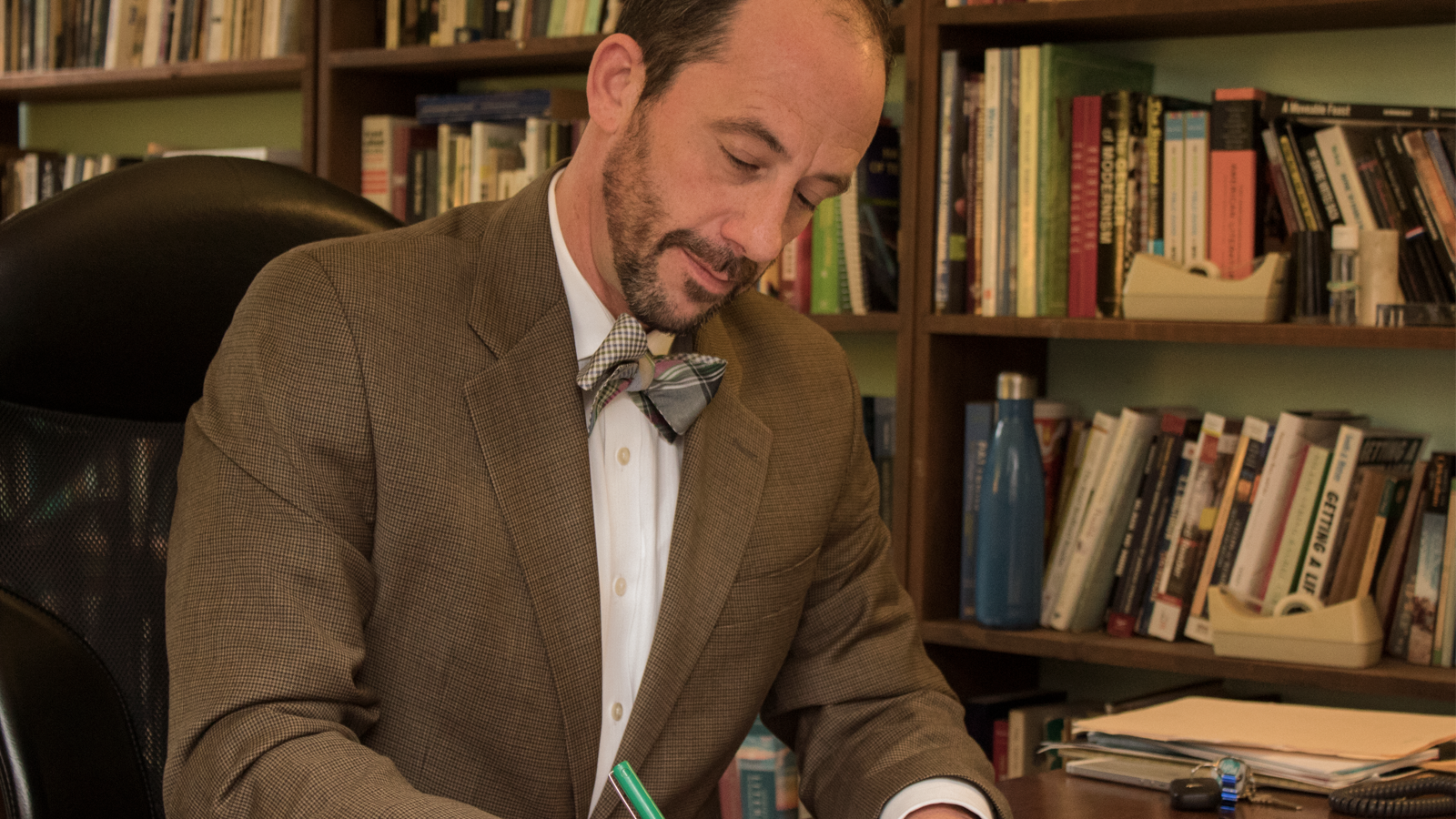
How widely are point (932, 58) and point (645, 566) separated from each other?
1.11m

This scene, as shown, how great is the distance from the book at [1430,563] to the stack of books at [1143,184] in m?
0.22

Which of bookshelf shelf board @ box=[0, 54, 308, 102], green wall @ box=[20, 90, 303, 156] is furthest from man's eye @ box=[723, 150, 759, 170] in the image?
green wall @ box=[20, 90, 303, 156]

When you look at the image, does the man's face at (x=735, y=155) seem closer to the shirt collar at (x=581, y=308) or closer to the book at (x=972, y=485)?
the shirt collar at (x=581, y=308)

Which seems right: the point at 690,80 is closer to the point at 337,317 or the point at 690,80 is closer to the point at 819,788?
the point at 337,317

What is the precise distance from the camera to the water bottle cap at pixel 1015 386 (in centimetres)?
199

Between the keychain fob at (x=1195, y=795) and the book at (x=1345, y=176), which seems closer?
the keychain fob at (x=1195, y=795)

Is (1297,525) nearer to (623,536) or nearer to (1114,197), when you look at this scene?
(1114,197)

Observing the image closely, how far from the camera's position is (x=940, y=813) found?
1114mm

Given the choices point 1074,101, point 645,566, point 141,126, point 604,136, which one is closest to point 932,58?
point 1074,101

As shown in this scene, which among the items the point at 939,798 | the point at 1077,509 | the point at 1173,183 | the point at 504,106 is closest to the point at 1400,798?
the point at 939,798

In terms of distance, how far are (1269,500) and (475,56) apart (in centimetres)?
142

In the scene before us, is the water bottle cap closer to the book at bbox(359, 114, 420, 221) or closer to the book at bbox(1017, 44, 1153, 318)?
the book at bbox(1017, 44, 1153, 318)

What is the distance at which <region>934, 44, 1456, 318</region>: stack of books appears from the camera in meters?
1.82

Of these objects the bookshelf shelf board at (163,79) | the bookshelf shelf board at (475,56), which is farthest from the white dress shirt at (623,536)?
the bookshelf shelf board at (163,79)
